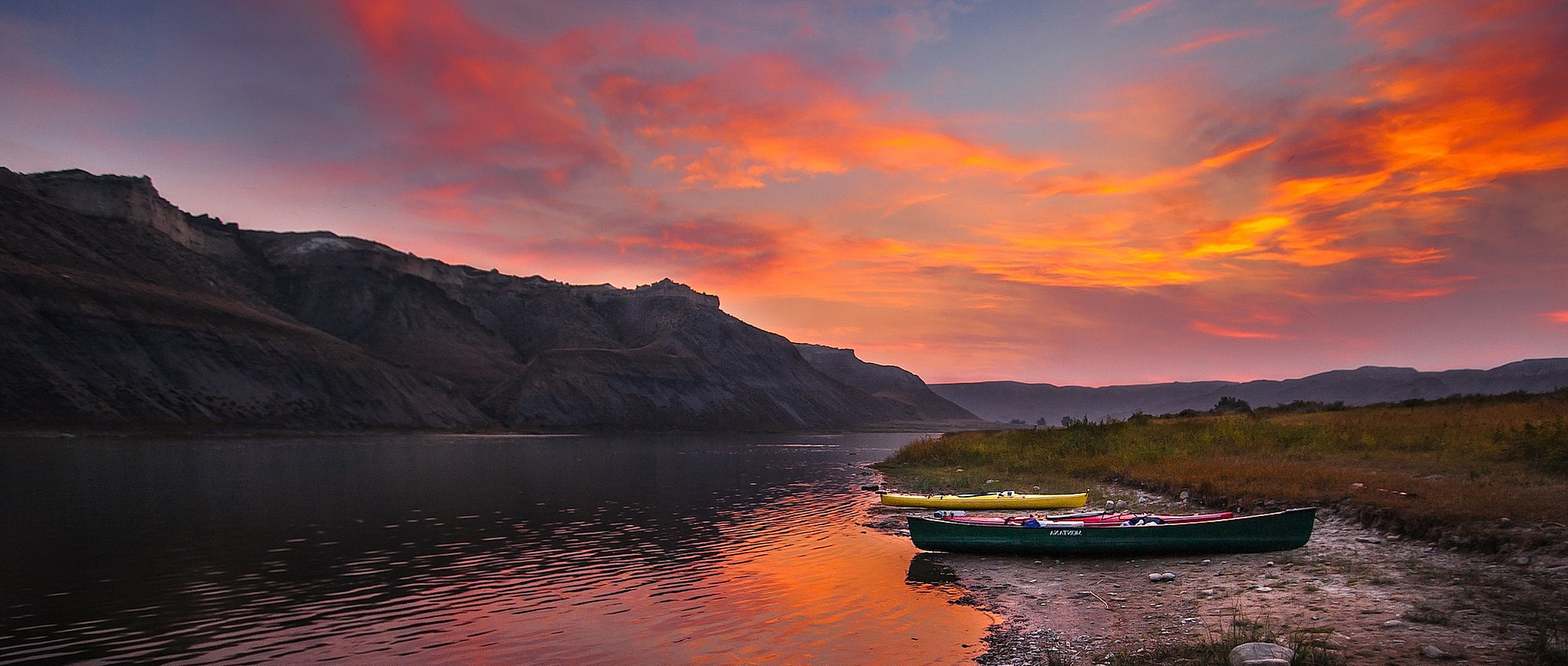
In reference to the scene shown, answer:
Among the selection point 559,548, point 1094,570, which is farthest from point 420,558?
point 1094,570

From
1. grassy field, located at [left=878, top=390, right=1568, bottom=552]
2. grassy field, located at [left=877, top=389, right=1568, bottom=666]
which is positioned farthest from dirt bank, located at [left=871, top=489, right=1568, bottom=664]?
grassy field, located at [left=878, top=390, right=1568, bottom=552]

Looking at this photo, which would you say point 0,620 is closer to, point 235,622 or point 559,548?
point 235,622

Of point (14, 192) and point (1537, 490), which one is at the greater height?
point (14, 192)

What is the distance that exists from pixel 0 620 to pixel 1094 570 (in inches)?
1066

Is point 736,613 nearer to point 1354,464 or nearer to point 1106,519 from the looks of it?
point 1106,519

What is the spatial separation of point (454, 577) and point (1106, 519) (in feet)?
65.4

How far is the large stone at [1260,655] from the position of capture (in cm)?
1116

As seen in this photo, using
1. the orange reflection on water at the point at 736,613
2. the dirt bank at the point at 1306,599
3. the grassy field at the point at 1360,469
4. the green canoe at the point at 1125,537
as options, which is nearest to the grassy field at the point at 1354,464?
the grassy field at the point at 1360,469

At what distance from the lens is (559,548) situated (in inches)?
1155

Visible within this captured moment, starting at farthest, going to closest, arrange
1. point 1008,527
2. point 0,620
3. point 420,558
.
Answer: point 420,558
point 1008,527
point 0,620

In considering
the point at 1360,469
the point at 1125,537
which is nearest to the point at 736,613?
the point at 1125,537

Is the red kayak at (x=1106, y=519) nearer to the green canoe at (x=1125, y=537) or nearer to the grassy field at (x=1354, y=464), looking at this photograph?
the green canoe at (x=1125, y=537)

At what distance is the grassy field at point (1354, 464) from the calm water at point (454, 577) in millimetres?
11727

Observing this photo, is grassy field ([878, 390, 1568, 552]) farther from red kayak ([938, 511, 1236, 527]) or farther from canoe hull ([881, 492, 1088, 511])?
red kayak ([938, 511, 1236, 527])
